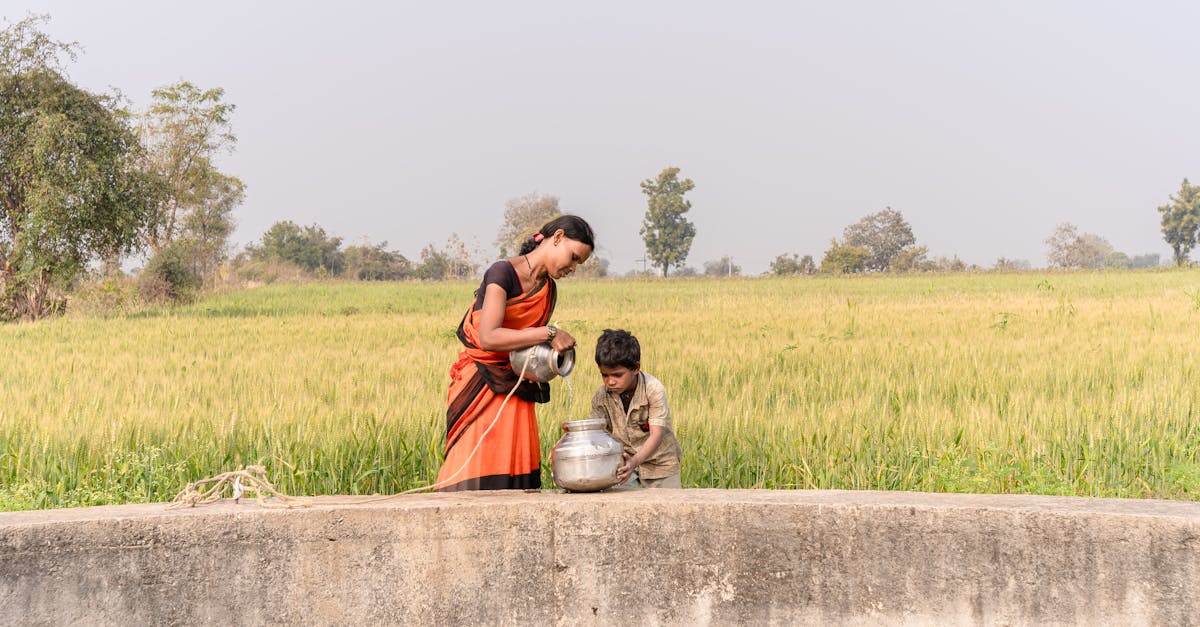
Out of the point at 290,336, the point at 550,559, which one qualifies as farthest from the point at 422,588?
the point at 290,336

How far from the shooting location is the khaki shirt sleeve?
3566 mm

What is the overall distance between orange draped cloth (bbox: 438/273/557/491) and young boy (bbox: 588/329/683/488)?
24 cm

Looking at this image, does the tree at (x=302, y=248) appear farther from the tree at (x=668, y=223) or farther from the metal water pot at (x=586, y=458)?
the metal water pot at (x=586, y=458)

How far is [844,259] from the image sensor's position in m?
68.3

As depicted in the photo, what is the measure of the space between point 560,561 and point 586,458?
31 centimetres

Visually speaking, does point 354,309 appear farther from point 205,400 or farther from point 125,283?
point 205,400

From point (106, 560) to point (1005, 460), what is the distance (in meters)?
3.90

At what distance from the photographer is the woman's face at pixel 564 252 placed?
3.26m

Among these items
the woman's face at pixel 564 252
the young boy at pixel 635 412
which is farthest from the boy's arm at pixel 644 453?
the woman's face at pixel 564 252

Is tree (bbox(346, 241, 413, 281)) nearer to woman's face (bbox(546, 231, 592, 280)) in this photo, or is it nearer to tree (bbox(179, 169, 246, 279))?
tree (bbox(179, 169, 246, 279))

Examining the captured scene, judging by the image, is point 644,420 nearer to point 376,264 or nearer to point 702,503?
point 702,503

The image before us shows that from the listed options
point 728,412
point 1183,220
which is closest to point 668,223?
point 1183,220

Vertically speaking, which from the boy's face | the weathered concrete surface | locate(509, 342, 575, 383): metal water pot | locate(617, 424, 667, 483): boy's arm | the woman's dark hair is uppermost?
the woman's dark hair

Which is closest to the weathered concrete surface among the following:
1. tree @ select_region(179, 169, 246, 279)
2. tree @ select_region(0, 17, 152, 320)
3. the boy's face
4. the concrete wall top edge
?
the concrete wall top edge
